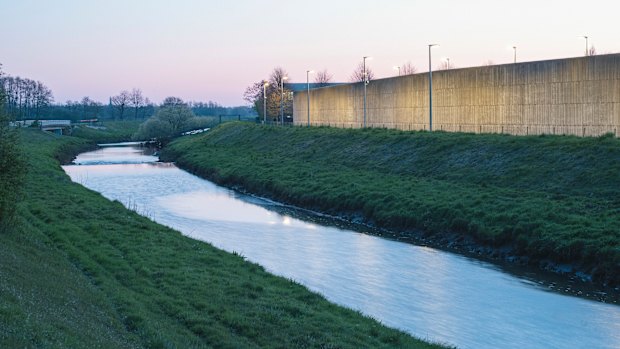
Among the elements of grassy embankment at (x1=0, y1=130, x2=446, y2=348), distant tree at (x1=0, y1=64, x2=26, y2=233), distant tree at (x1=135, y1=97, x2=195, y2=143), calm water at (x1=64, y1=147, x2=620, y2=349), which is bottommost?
calm water at (x1=64, y1=147, x2=620, y2=349)

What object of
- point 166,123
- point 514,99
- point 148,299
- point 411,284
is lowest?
point 411,284

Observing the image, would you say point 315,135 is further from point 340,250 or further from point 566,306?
point 566,306

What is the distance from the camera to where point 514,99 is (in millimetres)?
53906

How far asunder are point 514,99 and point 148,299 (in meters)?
41.7

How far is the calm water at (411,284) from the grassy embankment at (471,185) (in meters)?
2.41

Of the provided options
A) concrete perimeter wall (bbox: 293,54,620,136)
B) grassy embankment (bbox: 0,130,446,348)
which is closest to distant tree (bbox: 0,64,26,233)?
grassy embankment (bbox: 0,130,446,348)

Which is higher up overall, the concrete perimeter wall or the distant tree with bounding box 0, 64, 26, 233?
the concrete perimeter wall

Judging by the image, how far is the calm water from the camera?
61.3 feet

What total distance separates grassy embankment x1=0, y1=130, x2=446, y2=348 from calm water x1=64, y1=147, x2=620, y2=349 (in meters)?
2.23

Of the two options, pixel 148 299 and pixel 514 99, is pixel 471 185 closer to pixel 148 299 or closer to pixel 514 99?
pixel 514 99

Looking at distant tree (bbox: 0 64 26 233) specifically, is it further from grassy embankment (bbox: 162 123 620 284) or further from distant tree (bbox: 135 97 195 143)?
distant tree (bbox: 135 97 195 143)

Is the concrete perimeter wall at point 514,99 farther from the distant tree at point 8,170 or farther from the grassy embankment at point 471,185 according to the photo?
the distant tree at point 8,170

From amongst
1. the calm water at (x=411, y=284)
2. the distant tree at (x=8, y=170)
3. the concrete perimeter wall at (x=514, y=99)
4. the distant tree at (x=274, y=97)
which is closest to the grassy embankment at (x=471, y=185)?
the calm water at (x=411, y=284)

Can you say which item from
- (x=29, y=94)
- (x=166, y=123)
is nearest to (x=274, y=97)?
(x=166, y=123)
